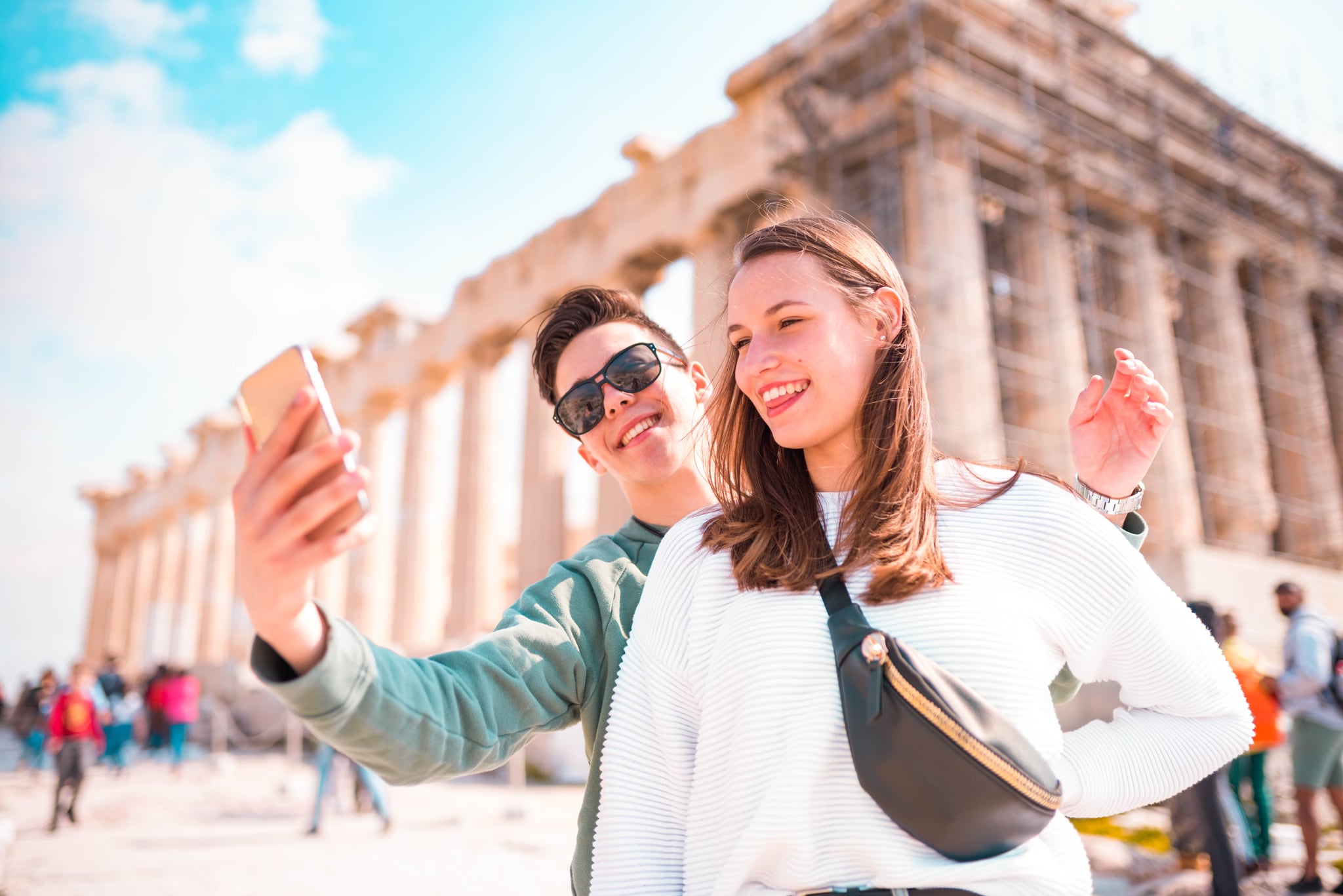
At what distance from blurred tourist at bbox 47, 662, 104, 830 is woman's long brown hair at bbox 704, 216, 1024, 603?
470 inches

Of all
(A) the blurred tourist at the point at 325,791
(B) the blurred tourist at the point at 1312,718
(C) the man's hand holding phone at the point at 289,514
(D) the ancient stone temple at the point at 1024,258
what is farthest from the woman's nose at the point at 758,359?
(D) the ancient stone temple at the point at 1024,258

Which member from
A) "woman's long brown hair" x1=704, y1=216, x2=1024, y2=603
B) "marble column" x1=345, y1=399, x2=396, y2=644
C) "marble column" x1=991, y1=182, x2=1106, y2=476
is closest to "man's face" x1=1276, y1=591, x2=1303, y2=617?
"woman's long brown hair" x1=704, y1=216, x2=1024, y2=603

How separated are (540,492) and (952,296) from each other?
12.3 meters

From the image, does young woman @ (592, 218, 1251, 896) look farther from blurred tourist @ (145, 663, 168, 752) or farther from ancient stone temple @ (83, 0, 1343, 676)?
blurred tourist @ (145, 663, 168, 752)

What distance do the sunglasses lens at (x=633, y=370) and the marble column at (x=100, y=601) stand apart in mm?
61299

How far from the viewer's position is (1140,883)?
7.00 meters

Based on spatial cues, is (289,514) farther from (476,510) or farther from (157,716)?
(476,510)

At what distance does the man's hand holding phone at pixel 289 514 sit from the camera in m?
1.27

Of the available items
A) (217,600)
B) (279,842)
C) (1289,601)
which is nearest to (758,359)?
(1289,601)

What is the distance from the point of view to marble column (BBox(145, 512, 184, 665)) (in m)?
44.5

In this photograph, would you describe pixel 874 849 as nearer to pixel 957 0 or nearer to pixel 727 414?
pixel 727 414

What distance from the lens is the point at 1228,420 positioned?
68.4ft

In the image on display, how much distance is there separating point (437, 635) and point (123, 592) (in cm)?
3209

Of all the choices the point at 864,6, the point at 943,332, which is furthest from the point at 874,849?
the point at 864,6
